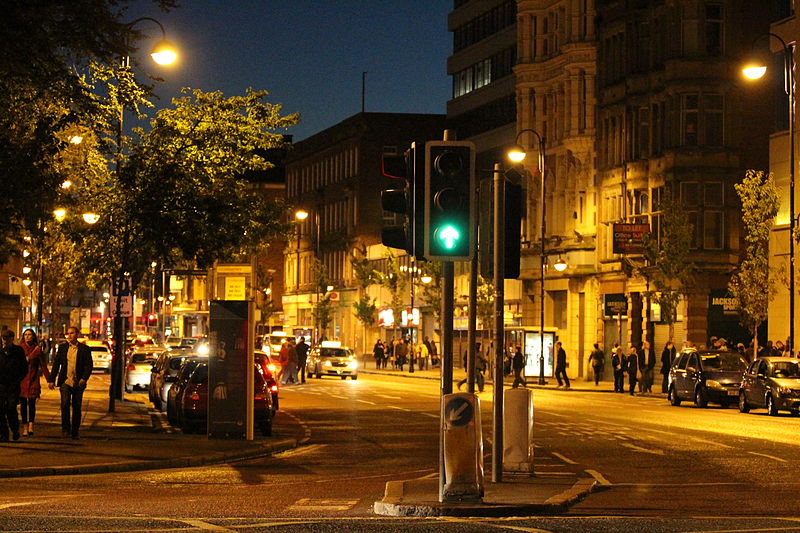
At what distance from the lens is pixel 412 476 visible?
20.5 meters

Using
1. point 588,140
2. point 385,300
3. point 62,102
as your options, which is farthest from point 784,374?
point 385,300

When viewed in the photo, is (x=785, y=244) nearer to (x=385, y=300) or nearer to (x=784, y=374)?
(x=784, y=374)

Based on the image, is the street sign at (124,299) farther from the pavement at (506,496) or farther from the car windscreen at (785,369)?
the pavement at (506,496)

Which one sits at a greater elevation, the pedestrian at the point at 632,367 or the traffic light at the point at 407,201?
the traffic light at the point at 407,201

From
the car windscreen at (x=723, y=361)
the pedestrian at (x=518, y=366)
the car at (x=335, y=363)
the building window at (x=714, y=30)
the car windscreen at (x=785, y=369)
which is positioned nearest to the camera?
the car windscreen at (x=785, y=369)

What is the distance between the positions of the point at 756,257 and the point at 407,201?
35768mm

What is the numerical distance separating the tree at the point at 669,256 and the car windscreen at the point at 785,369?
15.1 meters

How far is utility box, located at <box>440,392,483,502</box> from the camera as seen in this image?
14.9 meters

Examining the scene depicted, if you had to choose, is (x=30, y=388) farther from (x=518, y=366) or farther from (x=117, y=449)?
(x=518, y=366)

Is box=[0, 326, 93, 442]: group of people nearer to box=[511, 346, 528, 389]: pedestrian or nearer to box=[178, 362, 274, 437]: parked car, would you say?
box=[178, 362, 274, 437]: parked car

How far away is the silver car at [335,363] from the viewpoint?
66.9m

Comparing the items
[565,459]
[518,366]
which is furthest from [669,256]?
[565,459]

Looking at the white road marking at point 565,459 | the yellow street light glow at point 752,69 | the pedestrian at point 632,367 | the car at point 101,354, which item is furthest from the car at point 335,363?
the white road marking at point 565,459

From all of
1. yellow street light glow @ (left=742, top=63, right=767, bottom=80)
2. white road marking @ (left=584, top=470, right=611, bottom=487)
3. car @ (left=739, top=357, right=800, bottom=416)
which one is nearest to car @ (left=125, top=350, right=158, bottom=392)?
car @ (left=739, top=357, right=800, bottom=416)
